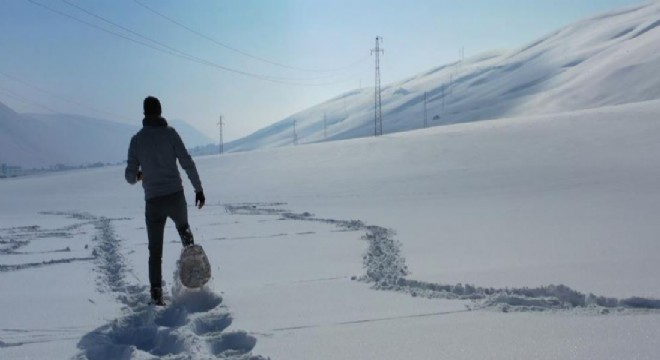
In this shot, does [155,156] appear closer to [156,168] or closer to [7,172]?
[156,168]

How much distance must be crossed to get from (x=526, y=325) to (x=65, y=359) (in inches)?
131

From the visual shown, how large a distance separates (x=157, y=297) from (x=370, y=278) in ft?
7.51

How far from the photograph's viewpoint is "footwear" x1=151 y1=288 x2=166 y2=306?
5109 millimetres

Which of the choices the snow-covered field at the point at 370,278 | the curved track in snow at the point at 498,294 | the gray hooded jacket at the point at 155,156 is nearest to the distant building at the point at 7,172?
the snow-covered field at the point at 370,278

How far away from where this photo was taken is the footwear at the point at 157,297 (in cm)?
511

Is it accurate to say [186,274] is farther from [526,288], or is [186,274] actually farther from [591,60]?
[591,60]

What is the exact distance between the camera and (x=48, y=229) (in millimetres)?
13930

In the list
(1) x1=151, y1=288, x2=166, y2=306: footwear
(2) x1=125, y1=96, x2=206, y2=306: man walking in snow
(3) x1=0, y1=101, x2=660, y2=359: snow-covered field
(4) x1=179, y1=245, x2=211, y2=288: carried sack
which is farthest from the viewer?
(2) x1=125, y1=96, x2=206, y2=306: man walking in snow

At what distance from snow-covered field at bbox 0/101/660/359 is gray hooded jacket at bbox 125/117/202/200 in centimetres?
109

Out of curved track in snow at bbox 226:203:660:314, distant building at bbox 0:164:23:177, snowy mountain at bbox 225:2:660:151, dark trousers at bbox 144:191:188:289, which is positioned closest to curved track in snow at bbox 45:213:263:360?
dark trousers at bbox 144:191:188:289

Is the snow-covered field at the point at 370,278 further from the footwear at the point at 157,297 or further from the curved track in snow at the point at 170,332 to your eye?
the footwear at the point at 157,297

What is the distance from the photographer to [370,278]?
20.1ft

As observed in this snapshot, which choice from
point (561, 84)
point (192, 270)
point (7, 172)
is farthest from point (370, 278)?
point (7, 172)

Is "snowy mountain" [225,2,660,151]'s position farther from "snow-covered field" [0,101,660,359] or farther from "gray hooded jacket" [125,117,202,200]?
"gray hooded jacket" [125,117,202,200]
